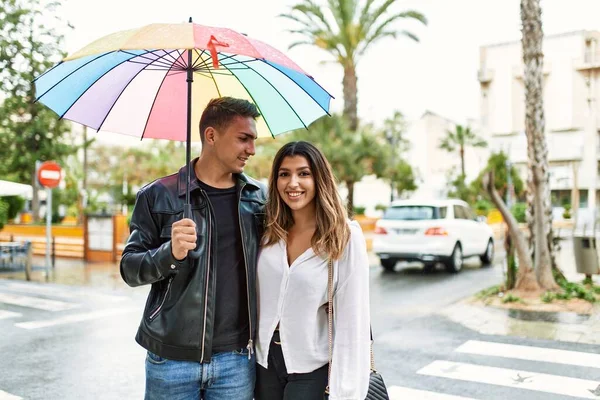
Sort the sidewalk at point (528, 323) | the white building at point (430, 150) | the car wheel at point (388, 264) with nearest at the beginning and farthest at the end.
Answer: the sidewalk at point (528, 323) → the car wheel at point (388, 264) → the white building at point (430, 150)

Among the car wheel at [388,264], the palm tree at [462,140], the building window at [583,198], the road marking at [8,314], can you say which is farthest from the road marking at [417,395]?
the building window at [583,198]

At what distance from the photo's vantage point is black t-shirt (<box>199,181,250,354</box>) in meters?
2.36

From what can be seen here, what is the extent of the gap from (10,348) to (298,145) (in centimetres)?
576

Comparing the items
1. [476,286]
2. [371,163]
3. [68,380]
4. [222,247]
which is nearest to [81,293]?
[68,380]

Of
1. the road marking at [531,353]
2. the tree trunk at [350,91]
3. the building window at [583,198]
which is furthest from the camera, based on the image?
the building window at [583,198]

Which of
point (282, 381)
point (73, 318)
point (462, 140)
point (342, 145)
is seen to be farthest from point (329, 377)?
point (462, 140)

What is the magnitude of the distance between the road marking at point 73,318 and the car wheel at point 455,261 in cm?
691

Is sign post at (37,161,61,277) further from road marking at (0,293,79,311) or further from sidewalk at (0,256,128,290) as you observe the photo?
road marking at (0,293,79,311)

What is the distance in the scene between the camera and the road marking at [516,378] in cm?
513

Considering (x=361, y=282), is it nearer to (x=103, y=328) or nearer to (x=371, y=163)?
(x=103, y=328)

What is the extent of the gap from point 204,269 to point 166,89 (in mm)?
1149

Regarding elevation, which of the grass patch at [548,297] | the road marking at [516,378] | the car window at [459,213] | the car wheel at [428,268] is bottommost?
the road marking at [516,378]

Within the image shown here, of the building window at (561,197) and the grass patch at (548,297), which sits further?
the building window at (561,197)

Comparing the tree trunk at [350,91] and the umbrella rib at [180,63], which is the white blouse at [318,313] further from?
the tree trunk at [350,91]
